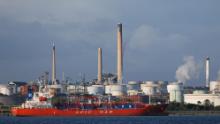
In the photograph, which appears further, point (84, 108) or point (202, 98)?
point (202, 98)

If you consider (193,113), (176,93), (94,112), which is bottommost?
(193,113)

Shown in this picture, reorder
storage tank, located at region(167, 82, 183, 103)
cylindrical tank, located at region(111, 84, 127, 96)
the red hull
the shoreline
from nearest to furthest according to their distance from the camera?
1. the red hull
2. the shoreline
3. storage tank, located at region(167, 82, 183, 103)
4. cylindrical tank, located at region(111, 84, 127, 96)

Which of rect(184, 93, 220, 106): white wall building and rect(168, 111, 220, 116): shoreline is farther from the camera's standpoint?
rect(184, 93, 220, 106): white wall building

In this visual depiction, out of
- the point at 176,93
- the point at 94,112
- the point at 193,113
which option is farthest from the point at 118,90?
the point at 94,112

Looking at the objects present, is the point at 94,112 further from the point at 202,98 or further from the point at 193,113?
the point at 202,98

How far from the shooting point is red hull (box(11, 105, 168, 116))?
13662 centimetres

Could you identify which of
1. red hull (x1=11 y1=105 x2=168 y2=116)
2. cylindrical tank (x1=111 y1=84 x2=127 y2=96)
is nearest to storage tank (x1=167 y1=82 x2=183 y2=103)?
cylindrical tank (x1=111 y1=84 x2=127 y2=96)

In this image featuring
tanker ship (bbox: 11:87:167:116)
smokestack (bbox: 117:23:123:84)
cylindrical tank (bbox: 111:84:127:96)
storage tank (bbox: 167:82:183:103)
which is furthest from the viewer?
cylindrical tank (bbox: 111:84:127:96)

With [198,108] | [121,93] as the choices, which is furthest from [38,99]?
[121,93]

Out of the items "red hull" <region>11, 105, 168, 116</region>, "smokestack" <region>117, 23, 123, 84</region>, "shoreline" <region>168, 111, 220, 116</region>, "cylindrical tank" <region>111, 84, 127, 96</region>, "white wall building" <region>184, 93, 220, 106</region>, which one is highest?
"smokestack" <region>117, 23, 123, 84</region>

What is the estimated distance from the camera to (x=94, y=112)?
5517 inches

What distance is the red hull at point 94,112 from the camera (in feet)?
448

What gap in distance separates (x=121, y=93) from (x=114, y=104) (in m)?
55.8

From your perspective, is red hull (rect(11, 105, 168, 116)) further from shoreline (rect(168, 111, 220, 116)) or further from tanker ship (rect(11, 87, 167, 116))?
shoreline (rect(168, 111, 220, 116))
